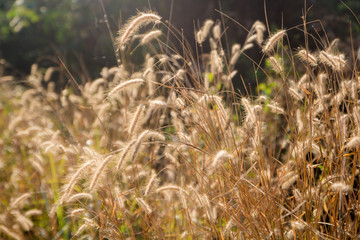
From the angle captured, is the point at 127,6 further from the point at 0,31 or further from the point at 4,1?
the point at 4,1

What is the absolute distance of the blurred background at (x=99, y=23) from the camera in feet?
15.4

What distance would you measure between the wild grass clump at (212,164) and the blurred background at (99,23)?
4.99 feet

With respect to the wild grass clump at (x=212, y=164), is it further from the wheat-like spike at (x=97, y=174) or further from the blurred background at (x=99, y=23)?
the blurred background at (x=99, y=23)

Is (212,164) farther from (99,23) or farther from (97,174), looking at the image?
(99,23)

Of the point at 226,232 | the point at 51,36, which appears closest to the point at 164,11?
the point at 51,36

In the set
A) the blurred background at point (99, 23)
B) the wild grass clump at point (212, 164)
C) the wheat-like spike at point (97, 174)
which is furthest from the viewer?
the blurred background at point (99, 23)

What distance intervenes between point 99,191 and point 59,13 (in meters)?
9.05

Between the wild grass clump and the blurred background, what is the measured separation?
1.52 metres

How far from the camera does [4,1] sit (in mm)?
12156

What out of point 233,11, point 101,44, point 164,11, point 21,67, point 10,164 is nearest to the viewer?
point 10,164

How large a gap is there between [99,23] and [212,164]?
4704mm

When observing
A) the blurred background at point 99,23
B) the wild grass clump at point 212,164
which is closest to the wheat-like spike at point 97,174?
the wild grass clump at point 212,164

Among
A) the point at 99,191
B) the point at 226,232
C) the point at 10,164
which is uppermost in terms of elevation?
the point at 99,191

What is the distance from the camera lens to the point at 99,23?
5.50 metres
